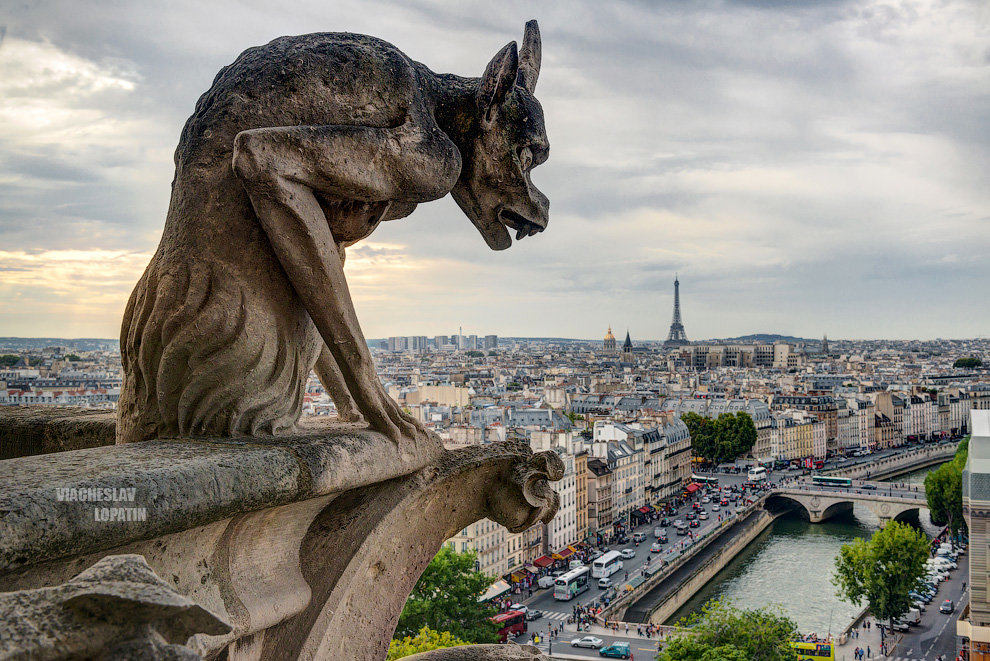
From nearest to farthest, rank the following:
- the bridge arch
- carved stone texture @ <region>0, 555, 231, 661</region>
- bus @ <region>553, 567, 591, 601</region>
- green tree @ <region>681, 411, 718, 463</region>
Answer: carved stone texture @ <region>0, 555, 231, 661</region>
bus @ <region>553, 567, 591, 601</region>
the bridge arch
green tree @ <region>681, 411, 718, 463</region>

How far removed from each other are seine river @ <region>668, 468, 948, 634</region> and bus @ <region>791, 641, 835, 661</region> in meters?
1.08

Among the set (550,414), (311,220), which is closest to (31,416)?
(311,220)

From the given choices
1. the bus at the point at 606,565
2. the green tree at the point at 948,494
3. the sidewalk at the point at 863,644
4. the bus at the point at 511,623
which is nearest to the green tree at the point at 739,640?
the sidewalk at the point at 863,644

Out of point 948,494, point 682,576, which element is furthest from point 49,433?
point 948,494

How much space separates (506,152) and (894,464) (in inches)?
2010

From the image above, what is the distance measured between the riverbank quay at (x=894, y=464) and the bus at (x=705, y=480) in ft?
17.9

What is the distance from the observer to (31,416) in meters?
2.49

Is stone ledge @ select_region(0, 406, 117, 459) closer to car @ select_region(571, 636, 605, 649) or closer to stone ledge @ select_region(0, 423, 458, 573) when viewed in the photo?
stone ledge @ select_region(0, 423, 458, 573)

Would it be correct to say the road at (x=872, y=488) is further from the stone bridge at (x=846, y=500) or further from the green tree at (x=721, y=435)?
the green tree at (x=721, y=435)

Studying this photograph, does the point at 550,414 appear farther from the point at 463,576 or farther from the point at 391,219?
the point at 391,219

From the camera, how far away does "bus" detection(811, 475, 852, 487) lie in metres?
39.8


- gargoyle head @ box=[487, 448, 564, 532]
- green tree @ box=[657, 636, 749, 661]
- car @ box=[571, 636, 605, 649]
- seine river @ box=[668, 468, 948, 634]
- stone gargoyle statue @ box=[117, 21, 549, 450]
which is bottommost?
seine river @ box=[668, 468, 948, 634]

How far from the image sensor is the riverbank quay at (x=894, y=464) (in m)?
46.6

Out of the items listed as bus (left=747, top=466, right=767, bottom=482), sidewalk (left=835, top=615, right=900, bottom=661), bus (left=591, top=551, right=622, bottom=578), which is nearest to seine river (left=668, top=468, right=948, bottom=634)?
sidewalk (left=835, top=615, right=900, bottom=661)
